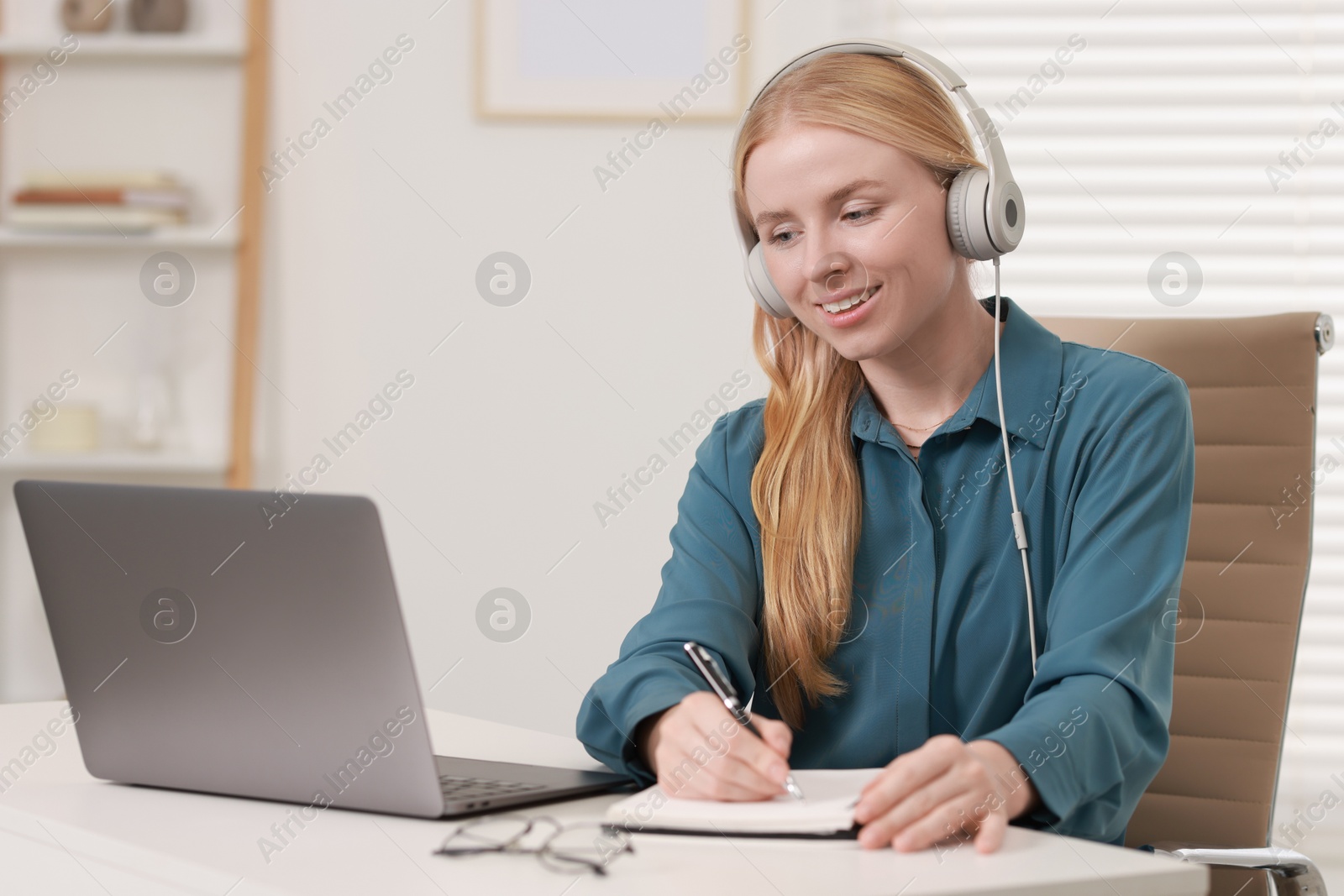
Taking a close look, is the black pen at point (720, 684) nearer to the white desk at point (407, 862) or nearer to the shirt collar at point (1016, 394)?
the white desk at point (407, 862)

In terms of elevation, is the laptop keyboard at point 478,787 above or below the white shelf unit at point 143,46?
below

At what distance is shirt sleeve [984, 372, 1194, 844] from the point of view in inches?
33.7

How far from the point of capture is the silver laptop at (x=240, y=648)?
30.0 inches

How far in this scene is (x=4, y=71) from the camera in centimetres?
253

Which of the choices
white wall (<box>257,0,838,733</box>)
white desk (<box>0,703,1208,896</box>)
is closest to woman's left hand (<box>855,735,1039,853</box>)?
white desk (<box>0,703,1208,896</box>)

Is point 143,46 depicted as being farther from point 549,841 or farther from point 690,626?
point 549,841

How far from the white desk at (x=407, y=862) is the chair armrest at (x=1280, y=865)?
349 mm

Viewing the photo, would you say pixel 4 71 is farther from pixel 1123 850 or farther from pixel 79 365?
pixel 1123 850

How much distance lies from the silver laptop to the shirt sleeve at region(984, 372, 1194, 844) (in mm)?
354

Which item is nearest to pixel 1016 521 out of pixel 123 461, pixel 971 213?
pixel 971 213

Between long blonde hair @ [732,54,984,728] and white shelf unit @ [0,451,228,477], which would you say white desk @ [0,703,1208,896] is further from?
white shelf unit @ [0,451,228,477]

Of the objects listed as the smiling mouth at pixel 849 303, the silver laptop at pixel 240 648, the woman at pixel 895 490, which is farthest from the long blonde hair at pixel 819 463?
the silver laptop at pixel 240 648

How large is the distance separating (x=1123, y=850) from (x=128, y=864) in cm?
63

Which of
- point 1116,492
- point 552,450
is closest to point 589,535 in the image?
point 552,450
